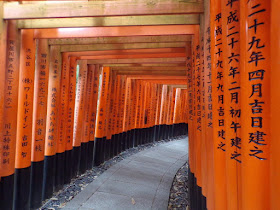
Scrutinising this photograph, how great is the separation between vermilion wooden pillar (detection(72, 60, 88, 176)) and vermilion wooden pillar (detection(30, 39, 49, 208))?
1749 millimetres

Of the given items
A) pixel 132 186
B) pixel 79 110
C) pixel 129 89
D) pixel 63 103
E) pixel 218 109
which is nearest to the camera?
pixel 218 109

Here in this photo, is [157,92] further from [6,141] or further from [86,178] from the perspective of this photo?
[6,141]

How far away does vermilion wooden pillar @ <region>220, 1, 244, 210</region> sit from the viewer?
1.53 m

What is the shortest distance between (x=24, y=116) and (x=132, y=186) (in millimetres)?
3387

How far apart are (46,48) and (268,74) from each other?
14.3 feet

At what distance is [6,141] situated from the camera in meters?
3.65

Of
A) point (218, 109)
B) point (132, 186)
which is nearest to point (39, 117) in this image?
point (132, 186)

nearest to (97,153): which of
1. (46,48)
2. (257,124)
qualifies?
(46,48)

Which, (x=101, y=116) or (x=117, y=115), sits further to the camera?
(x=117, y=115)

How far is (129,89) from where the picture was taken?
A: 995cm

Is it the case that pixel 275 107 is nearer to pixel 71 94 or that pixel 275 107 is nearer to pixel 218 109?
pixel 218 109

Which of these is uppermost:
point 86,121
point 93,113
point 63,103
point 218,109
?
point 63,103

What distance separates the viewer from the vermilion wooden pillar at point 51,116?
501 centimetres

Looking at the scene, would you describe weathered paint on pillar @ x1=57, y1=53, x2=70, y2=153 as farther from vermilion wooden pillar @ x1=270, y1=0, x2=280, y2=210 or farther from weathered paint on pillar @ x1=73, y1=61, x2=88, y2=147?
vermilion wooden pillar @ x1=270, y1=0, x2=280, y2=210
